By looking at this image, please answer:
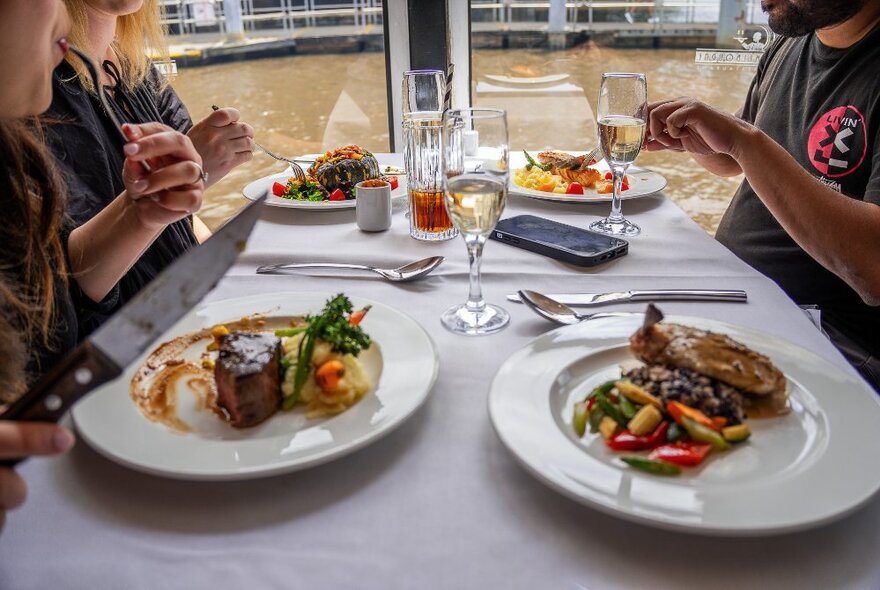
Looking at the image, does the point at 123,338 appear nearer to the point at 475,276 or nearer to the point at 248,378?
the point at 248,378

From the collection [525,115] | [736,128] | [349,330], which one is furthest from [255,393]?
[525,115]

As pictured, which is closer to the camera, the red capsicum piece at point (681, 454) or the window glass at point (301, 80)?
the red capsicum piece at point (681, 454)

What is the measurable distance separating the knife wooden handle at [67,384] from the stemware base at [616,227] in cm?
108

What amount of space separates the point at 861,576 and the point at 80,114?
1571 millimetres

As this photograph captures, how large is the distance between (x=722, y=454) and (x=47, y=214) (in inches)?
40.6

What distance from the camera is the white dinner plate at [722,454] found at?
58 cm

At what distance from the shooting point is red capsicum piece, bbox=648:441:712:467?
2.16 feet

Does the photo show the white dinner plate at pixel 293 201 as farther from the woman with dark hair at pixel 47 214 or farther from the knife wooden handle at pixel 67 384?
the knife wooden handle at pixel 67 384

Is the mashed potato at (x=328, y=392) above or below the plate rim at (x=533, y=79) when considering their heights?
below

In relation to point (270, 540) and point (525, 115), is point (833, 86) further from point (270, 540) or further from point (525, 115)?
point (525, 115)

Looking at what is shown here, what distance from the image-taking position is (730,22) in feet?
10.8

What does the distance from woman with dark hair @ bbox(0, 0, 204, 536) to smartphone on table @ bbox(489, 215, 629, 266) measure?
1.98ft

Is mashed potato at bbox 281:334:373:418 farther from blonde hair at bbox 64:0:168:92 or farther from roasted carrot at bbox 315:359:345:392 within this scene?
blonde hair at bbox 64:0:168:92

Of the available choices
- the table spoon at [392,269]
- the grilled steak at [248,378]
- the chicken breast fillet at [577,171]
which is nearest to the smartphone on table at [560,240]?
the table spoon at [392,269]
